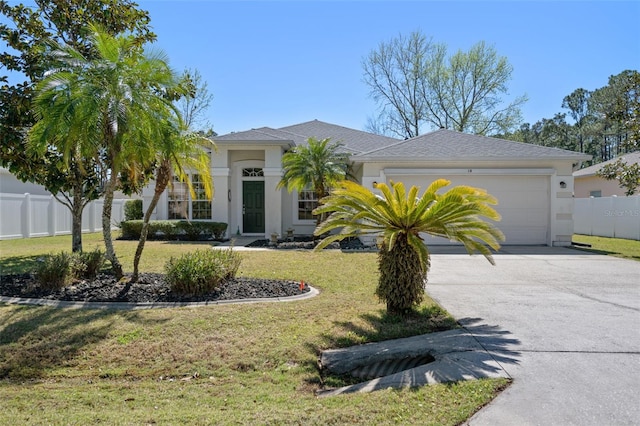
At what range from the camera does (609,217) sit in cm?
2025

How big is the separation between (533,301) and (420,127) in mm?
30121

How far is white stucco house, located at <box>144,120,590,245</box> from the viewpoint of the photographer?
51.0 feet

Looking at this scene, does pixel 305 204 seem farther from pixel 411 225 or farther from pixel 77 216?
pixel 411 225

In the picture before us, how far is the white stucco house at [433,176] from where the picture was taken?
15539 mm

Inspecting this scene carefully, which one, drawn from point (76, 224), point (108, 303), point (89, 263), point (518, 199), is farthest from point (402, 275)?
point (518, 199)

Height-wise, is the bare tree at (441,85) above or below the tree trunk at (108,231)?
above

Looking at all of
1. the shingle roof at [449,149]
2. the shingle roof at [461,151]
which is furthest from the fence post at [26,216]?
the shingle roof at [461,151]

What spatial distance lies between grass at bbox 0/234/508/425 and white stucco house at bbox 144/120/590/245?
8.97 m

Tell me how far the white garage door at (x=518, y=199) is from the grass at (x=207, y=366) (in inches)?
374

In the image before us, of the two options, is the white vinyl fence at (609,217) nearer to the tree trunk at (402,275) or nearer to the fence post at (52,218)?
the tree trunk at (402,275)

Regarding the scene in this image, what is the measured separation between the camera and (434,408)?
356 centimetres

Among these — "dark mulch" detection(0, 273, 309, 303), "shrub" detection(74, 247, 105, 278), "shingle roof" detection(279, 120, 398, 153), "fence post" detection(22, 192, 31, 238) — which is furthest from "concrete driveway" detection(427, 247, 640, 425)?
"fence post" detection(22, 192, 31, 238)

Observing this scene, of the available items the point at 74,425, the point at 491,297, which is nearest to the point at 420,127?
the point at 491,297

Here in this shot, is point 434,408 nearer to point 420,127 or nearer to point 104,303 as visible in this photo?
point 104,303
